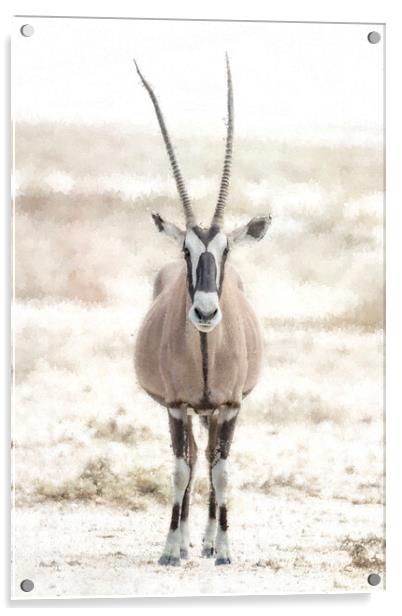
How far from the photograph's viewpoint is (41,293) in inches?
191

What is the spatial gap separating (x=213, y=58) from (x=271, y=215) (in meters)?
0.62

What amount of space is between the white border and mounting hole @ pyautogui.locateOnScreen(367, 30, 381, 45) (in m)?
0.04

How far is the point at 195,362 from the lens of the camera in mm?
4840

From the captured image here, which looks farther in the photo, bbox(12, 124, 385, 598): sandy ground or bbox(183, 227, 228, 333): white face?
bbox(12, 124, 385, 598): sandy ground

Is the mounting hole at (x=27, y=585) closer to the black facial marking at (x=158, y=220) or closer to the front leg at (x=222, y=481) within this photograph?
the front leg at (x=222, y=481)

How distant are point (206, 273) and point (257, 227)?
0.33m

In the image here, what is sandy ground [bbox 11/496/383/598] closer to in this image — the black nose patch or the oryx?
the oryx

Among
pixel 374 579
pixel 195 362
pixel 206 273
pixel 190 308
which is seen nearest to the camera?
pixel 206 273

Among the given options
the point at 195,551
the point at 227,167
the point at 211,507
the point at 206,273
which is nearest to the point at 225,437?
the point at 211,507

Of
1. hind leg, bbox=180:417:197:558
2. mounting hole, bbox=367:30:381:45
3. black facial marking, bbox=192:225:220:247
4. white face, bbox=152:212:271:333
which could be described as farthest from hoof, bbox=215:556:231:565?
mounting hole, bbox=367:30:381:45

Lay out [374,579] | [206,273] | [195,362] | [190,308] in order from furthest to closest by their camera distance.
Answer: [374,579]
[195,362]
[190,308]
[206,273]

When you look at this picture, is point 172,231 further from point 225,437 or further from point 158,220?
point 225,437

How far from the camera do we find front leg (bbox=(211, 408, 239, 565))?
488cm

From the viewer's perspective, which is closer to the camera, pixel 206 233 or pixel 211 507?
pixel 206 233
